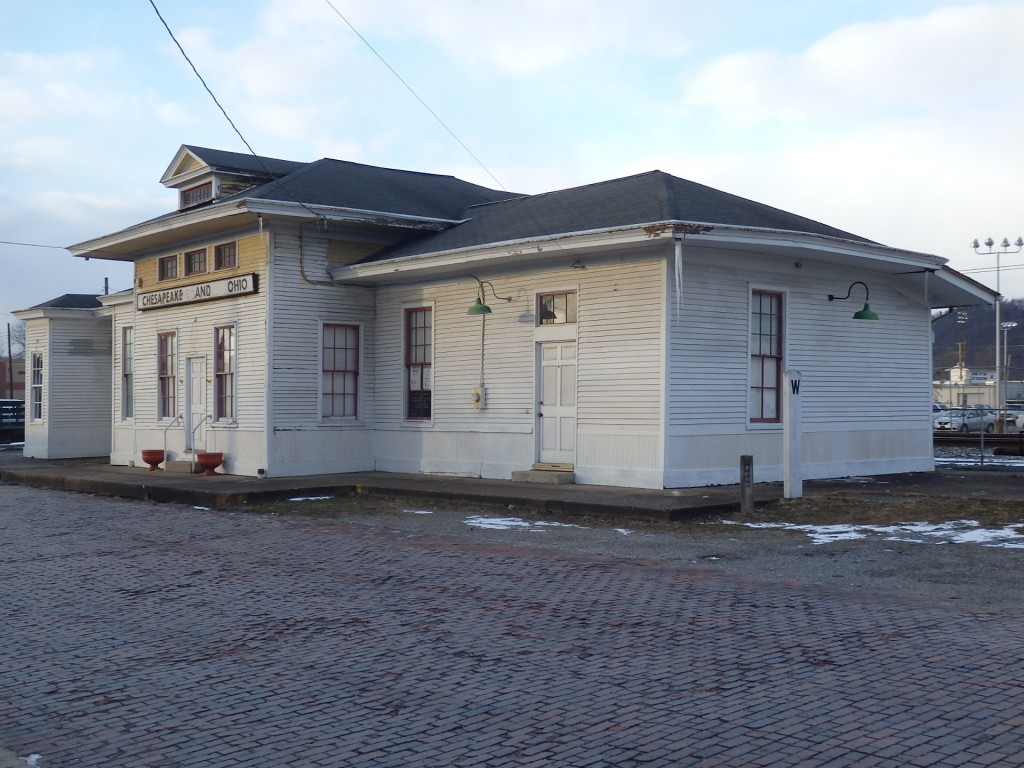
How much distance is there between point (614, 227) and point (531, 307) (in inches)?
109

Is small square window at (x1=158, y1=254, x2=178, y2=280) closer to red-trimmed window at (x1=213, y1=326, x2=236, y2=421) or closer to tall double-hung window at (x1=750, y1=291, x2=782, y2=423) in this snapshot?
red-trimmed window at (x1=213, y1=326, x2=236, y2=421)

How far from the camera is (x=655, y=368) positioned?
16.8 metres

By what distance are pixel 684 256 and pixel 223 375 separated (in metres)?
10.3

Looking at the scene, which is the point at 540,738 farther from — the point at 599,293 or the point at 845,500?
the point at 599,293

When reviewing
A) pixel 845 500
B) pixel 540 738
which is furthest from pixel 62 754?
pixel 845 500

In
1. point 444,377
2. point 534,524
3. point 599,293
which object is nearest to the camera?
point 534,524

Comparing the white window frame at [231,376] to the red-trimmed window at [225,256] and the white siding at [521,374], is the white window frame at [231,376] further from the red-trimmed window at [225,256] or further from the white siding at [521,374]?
the white siding at [521,374]

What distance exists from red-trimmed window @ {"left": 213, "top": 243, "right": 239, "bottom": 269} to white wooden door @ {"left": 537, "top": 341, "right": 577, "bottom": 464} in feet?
23.1

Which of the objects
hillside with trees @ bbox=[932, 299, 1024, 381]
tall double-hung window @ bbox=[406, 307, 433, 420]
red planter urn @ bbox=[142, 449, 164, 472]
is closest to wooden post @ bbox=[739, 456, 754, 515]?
tall double-hung window @ bbox=[406, 307, 433, 420]

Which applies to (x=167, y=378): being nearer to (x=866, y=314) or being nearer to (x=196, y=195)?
(x=196, y=195)

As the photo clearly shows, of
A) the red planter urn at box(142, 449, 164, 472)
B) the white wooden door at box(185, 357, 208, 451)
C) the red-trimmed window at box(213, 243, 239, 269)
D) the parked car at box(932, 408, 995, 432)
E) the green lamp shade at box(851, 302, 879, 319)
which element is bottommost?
the red planter urn at box(142, 449, 164, 472)

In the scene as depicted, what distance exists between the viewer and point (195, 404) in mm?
23453

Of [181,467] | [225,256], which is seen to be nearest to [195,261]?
[225,256]

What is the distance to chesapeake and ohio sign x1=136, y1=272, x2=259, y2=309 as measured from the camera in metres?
21.2
